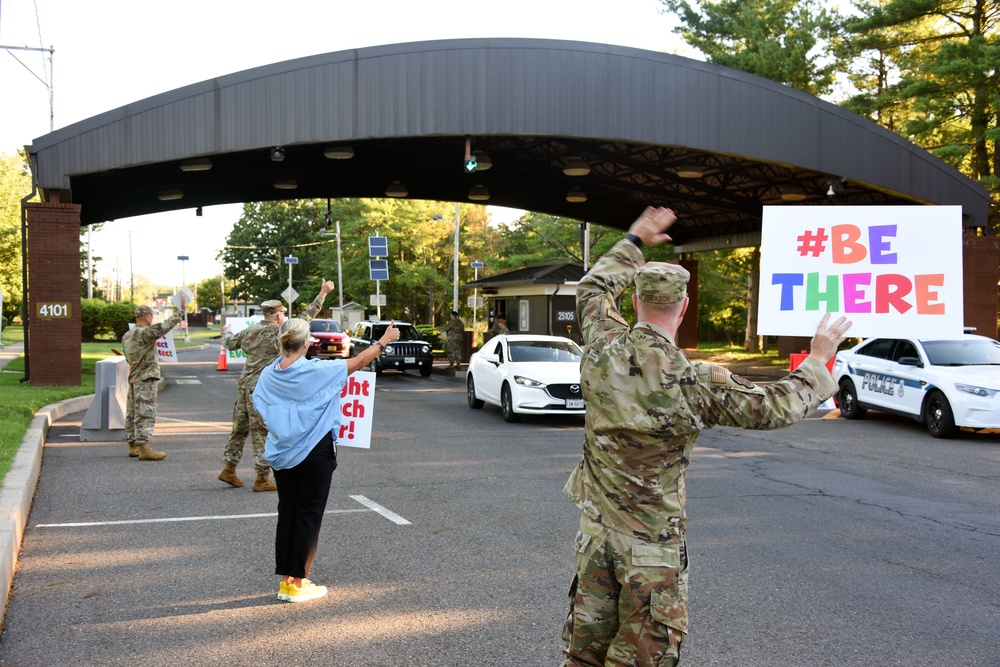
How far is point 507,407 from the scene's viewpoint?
1551cm

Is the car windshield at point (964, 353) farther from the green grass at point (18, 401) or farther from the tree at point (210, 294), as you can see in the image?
the tree at point (210, 294)

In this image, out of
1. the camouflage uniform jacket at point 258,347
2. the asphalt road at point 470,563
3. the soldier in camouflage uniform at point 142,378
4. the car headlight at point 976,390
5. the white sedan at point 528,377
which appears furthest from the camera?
the white sedan at point 528,377

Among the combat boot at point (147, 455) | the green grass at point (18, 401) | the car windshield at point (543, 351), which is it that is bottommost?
the combat boot at point (147, 455)

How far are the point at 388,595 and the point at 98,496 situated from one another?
4.67m

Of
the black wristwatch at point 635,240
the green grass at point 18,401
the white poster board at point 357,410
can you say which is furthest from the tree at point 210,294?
the black wristwatch at point 635,240

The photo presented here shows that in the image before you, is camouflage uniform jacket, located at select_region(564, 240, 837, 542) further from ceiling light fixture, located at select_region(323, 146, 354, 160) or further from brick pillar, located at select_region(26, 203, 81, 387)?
ceiling light fixture, located at select_region(323, 146, 354, 160)

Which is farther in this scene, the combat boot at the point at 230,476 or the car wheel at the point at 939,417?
the car wheel at the point at 939,417

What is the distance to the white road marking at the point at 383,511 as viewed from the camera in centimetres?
774

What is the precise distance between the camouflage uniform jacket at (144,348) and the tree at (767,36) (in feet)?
88.8

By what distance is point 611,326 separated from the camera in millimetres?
3322

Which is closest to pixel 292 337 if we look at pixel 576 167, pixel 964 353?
pixel 964 353

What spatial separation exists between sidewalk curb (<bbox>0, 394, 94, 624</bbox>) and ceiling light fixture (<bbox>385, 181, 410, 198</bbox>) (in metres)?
16.2

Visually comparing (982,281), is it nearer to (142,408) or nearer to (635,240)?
(142,408)

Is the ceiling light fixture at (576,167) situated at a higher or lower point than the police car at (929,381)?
higher
